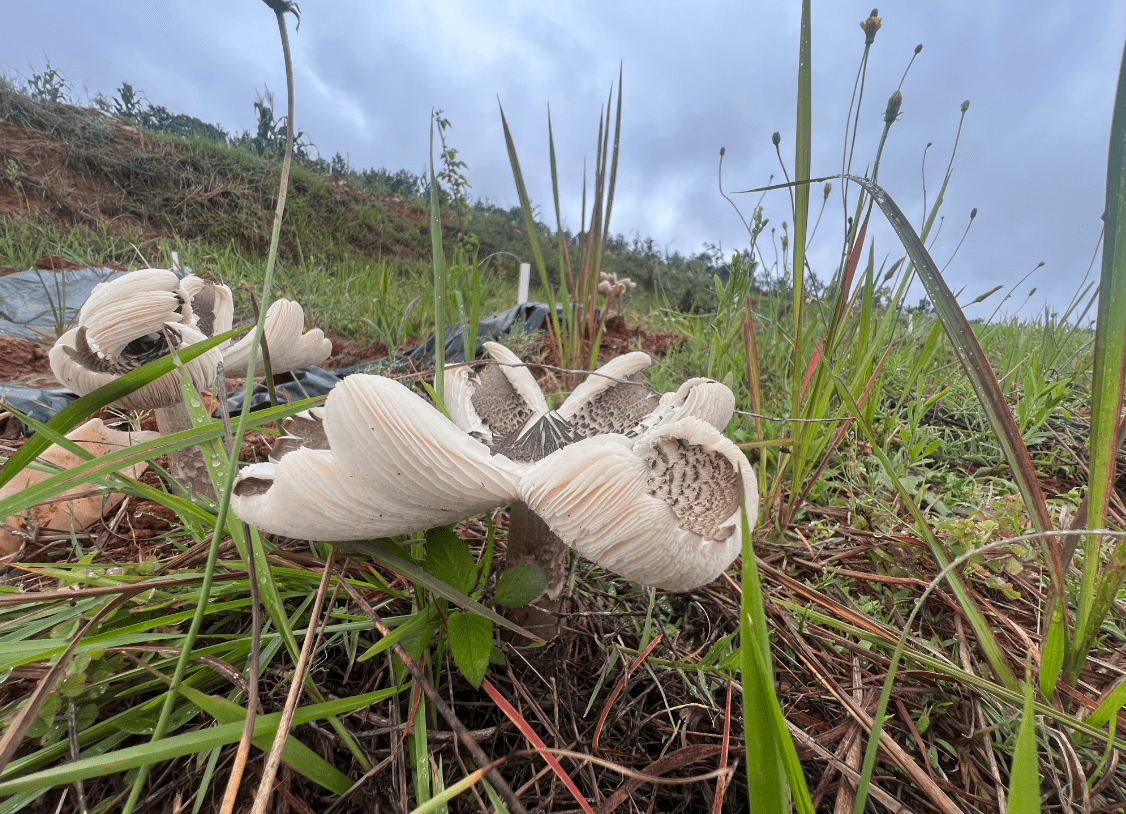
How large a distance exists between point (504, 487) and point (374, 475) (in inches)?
9.3

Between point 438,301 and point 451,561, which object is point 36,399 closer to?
point 438,301

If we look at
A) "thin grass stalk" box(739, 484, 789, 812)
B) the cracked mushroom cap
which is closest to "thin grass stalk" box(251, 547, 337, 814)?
"thin grass stalk" box(739, 484, 789, 812)

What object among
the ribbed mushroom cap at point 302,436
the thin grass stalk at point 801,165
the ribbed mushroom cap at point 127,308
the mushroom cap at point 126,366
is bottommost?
the ribbed mushroom cap at point 302,436

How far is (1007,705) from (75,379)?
9.33 ft

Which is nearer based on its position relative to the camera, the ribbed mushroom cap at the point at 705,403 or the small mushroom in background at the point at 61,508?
the ribbed mushroom cap at the point at 705,403

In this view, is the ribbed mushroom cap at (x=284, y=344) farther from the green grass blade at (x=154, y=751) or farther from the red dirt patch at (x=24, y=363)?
the red dirt patch at (x=24, y=363)

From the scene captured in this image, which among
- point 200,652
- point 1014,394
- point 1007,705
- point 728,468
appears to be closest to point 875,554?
point 1007,705

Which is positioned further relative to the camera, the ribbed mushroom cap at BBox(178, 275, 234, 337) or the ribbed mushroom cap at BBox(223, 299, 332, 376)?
the ribbed mushroom cap at BBox(178, 275, 234, 337)

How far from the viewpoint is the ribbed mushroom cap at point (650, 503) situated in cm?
86

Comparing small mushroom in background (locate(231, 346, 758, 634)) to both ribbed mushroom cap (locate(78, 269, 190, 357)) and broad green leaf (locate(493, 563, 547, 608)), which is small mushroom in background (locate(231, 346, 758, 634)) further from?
ribbed mushroom cap (locate(78, 269, 190, 357))

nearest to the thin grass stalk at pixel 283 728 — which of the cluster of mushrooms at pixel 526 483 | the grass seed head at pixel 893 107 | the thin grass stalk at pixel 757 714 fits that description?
the cluster of mushrooms at pixel 526 483

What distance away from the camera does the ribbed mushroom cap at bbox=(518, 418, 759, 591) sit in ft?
2.81

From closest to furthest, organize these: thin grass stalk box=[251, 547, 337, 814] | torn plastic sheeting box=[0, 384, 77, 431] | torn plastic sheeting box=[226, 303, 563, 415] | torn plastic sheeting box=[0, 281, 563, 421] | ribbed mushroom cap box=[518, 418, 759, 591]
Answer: thin grass stalk box=[251, 547, 337, 814] < ribbed mushroom cap box=[518, 418, 759, 591] < torn plastic sheeting box=[0, 384, 77, 431] < torn plastic sheeting box=[226, 303, 563, 415] < torn plastic sheeting box=[0, 281, 563, 421]

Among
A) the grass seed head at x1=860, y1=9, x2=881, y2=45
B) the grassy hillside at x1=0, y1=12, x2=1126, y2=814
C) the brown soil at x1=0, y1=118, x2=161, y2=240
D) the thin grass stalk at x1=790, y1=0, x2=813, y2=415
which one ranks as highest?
the brown soil at x1=0, y1=118, x2=161, y2=240
